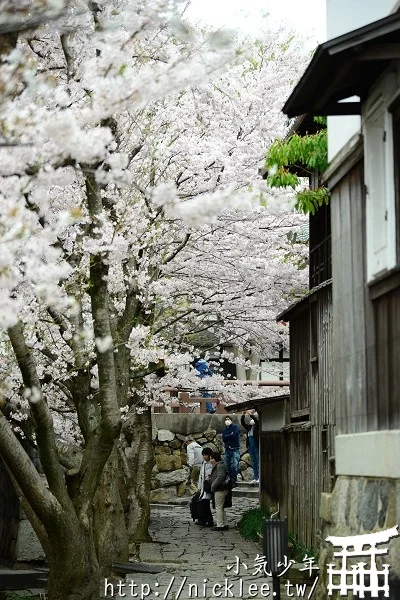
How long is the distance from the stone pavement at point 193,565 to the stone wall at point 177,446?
110 inches

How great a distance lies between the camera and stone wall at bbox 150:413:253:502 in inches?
1181

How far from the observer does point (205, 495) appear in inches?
947

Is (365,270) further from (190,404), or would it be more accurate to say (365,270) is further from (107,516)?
(190,404)

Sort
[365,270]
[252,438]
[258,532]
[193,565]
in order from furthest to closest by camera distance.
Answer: [252,438], [258,532], [193,565], [365,270]

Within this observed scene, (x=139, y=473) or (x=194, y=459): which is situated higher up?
(x=194, y=459)

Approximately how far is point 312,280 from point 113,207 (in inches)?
182

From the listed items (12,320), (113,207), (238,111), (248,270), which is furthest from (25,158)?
(248,270)

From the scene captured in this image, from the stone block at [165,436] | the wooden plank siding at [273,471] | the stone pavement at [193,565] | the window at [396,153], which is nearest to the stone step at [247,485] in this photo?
the stone block at [165,436]

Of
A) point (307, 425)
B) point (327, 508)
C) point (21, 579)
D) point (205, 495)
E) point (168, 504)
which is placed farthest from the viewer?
point (168, 504)

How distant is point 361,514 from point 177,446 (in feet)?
70.8

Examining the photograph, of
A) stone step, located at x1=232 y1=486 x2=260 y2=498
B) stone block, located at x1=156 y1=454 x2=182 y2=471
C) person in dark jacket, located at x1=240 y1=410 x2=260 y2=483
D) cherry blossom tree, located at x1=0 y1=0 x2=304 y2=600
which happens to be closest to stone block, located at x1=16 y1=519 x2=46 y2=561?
cherry blossom tree, located at x1=0 y1=0 x2=304 y2=600

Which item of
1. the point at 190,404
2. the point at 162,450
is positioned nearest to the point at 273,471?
the point at 162,450

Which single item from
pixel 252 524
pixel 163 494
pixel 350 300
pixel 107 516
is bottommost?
pixel 252 524

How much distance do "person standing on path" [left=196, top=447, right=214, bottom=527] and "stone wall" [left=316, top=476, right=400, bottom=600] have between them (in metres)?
13.3
